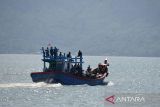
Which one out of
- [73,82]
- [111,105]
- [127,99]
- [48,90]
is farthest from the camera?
[73,82]

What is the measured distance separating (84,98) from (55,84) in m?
14.3

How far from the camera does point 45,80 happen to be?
89.6 m

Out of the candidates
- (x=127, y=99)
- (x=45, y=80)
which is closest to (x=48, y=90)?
(x=45, y=80)

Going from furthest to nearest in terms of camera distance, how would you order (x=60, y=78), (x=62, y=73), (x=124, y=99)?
1. (x=60, y=78)
2. (x=62, y=73)
3. (x=124, y=99)

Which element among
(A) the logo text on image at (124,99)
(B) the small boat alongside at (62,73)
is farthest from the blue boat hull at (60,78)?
(A) the logo text on image at (124,99)

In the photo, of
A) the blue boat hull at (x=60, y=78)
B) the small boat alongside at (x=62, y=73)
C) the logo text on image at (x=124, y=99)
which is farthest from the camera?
the small boat alongside at (x=62, y=73)

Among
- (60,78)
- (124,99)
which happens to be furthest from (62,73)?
(124,99)

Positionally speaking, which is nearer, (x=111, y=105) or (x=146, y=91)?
(x=111, y=105)

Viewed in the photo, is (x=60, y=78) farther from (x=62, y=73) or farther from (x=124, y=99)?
(x=124, y=99)

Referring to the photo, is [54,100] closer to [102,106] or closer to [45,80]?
[102,106]

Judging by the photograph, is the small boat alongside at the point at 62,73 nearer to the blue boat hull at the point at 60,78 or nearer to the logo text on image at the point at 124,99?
the blue boat hull at the point at 60,78

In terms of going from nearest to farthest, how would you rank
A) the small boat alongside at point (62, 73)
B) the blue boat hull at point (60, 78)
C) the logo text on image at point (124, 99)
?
1. the logo text on image at point (124, 99)
2. the blue boat hull at point (60, 78)
3. the small boat alongside at point (62, 73)

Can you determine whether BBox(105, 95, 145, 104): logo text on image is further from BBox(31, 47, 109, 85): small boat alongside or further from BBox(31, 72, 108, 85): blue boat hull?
BBox(31, 47, 109, 85): small boat alongside

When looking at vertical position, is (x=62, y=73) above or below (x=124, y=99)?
above
